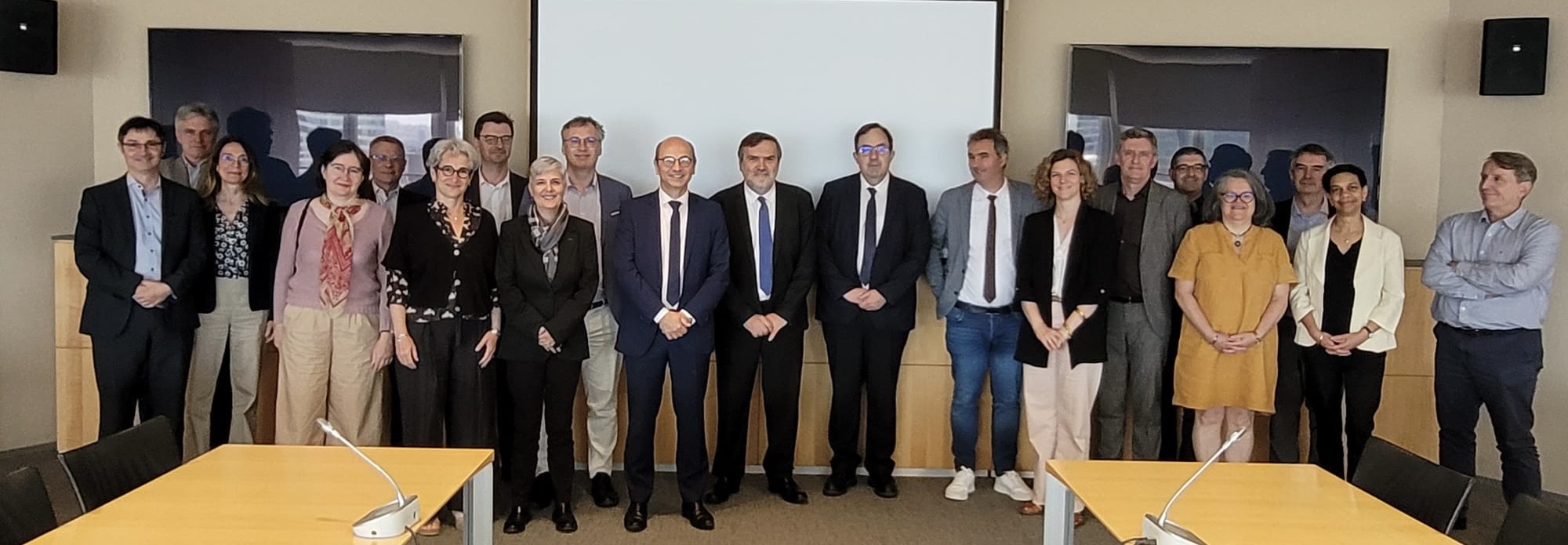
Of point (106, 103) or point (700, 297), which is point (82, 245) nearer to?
point (106, 103)

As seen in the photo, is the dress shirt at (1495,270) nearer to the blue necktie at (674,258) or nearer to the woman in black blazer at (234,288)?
the blue necktie at (674,258)

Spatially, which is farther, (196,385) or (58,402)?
(58,402)

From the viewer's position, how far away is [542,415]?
4.55 metres

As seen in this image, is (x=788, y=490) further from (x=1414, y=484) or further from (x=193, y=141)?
(x=193, y=141)

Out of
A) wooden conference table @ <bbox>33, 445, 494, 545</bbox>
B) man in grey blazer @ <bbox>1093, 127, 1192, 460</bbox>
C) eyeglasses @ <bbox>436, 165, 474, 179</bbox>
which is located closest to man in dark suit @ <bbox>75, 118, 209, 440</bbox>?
eyeglasses @ <bbox>436, 165, 474, 179</bbox>

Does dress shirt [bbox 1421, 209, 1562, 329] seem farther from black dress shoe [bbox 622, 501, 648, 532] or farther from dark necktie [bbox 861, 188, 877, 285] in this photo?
black dress shoe [bbox 622, 501, 648, 532]

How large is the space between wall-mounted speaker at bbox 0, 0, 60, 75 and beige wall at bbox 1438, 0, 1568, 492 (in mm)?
7053

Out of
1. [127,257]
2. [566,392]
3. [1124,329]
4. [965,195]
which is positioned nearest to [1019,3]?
[965,195]

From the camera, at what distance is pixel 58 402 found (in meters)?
5.31

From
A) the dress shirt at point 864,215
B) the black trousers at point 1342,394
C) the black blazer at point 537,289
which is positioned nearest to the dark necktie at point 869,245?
the dress shirt at point 864,215

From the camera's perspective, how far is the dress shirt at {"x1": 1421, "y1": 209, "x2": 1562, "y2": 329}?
4395mm

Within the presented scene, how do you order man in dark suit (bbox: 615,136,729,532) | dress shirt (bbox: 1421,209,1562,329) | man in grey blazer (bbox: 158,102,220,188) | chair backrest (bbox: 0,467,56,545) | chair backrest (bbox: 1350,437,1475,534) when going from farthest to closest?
man in grey blazer (bbox: 158,102,220,188) < man in dark suit (bbox: 615,136,729,532) < dress shirt (bbox: 1421,209,1562,329) < chair backrest (bbox: 1350,437,1475,534) < chair backrest (bbox: 0,467,56,545)

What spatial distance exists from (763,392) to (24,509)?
10.0ft

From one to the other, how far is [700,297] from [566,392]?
2.16 ft
